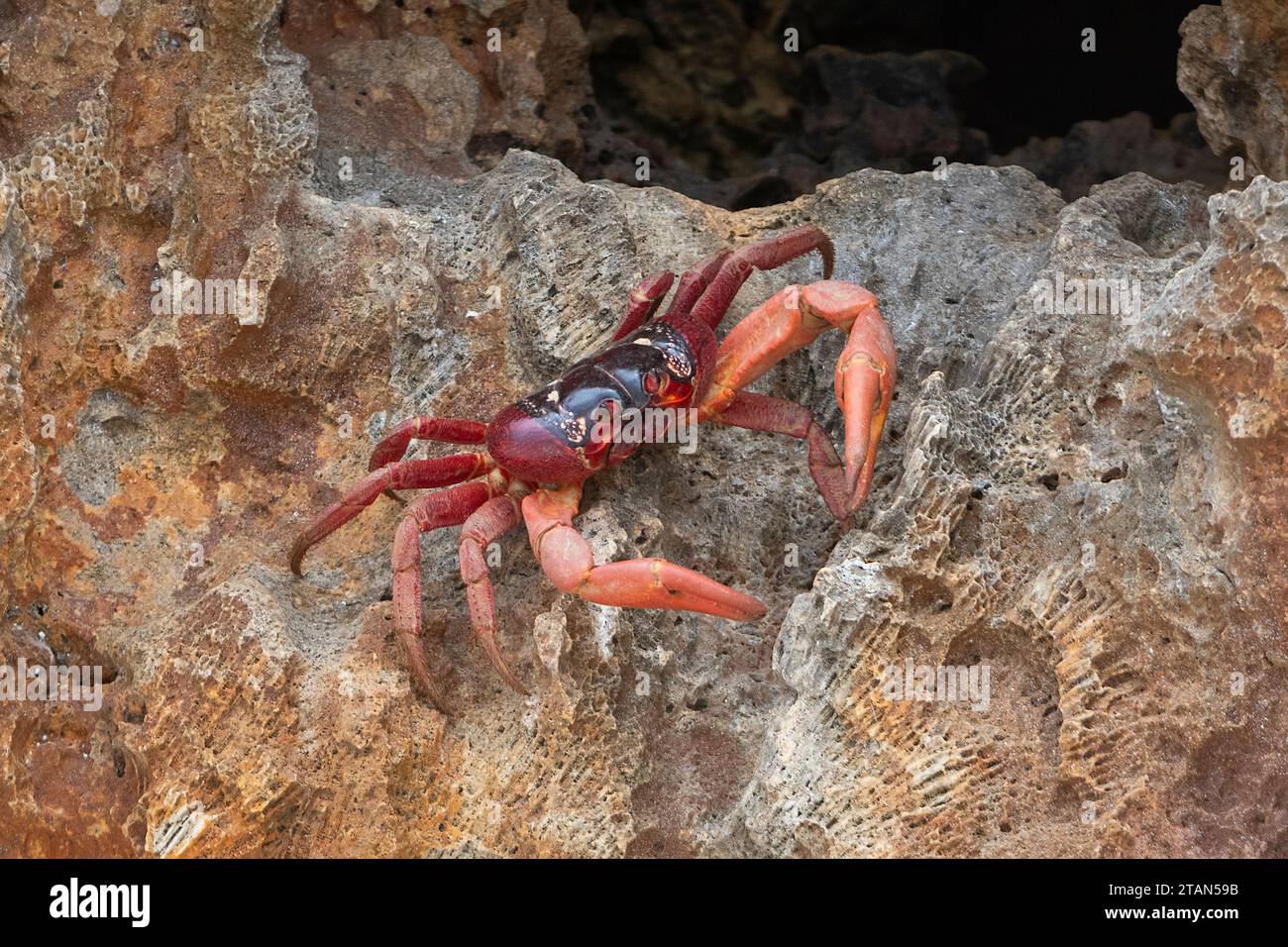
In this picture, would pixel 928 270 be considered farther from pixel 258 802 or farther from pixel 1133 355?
pixel 258 802

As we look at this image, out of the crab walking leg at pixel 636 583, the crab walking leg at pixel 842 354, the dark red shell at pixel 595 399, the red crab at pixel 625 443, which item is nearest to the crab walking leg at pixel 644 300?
the red crab at pixel 625 443

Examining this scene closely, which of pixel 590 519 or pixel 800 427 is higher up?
pixel 800 427

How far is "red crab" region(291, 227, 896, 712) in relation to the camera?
407cm

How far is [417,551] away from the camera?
4301 mm

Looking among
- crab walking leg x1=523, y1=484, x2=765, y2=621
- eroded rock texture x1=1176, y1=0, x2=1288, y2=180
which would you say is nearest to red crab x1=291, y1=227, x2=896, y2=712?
crab walking leg x1=523, y1=484, x2=765, y2=621

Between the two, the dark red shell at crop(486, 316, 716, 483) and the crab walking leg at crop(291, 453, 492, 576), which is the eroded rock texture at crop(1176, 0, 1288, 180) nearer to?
the dark red shell at crop(486, 316, 716, 483)

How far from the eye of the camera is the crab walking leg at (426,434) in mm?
4582

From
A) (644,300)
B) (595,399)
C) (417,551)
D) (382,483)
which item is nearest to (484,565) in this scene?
(417,551)

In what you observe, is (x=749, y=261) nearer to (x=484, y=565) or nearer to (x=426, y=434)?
(x=426, y=434)

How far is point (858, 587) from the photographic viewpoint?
384 centimetres

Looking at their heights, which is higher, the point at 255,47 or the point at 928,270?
the point at 255,47

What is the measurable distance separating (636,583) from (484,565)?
553 mm

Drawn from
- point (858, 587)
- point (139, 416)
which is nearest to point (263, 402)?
point (139, 416)

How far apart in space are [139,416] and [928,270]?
277 centimetres
